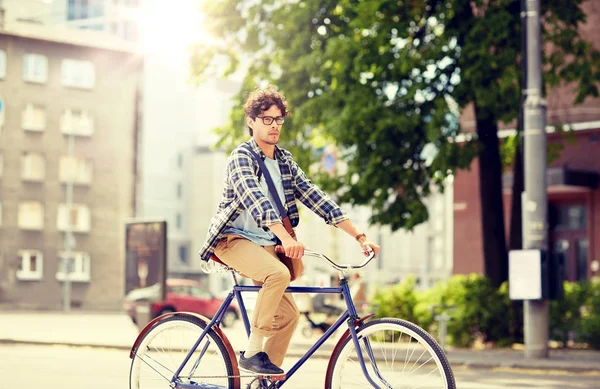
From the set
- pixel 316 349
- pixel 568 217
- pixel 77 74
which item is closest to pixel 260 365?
pixel 316 349

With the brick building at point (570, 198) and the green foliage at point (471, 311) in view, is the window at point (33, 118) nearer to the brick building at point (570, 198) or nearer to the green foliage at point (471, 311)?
the brick building at point (570, 198)

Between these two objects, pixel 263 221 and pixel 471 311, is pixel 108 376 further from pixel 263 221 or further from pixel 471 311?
pixel 471 311

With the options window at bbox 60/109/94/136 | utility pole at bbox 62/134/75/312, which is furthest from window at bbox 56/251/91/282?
window at bbox 60/109/94/136

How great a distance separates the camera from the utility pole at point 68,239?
5610 cm

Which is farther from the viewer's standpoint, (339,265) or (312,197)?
(312,197)

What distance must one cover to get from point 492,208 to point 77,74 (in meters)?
45.2

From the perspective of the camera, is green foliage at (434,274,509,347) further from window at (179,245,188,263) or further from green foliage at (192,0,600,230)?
window at (179,245,188,263)

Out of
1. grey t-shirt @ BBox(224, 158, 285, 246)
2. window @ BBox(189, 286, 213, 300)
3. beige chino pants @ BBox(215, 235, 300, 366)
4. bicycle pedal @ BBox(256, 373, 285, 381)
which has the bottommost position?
window @ BBox(189, 286, 213, 300)

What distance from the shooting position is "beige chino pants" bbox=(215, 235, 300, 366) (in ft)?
19.2

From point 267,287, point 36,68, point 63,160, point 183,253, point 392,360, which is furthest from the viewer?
point 183,253

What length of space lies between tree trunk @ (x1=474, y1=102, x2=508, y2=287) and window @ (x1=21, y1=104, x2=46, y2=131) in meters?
43.3

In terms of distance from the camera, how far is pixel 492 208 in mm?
19359

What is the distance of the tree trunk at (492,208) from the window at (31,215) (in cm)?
4271

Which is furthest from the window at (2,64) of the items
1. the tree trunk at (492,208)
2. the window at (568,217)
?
the tree trunk at (492,208)
